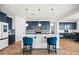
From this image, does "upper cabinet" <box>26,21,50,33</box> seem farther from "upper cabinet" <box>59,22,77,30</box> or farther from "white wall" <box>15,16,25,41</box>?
"white wall" <box>15,16,25,41</box>

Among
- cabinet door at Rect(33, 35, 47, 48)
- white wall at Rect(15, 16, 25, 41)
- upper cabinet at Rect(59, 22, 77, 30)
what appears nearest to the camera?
cabinet door at Rect(33, 35, 47, 48)

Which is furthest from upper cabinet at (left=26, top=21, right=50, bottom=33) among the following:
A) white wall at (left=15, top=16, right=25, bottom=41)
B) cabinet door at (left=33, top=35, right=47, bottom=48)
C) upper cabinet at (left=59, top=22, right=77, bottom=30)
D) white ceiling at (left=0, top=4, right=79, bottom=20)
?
cabinet door at (left=33, top=35, right=47, bottom=48)

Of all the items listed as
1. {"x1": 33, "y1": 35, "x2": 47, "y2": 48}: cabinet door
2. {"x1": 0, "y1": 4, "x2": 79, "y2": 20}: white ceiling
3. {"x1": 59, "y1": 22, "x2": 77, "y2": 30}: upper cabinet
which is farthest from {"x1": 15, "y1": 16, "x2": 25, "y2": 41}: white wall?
{"x1": 59, "y1": 22, "x2": 77, "y2": 30}: upper cabinet

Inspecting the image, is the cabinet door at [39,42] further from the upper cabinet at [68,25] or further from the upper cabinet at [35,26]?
the upper cabinet at [68,25]

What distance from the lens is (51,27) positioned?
15242mm

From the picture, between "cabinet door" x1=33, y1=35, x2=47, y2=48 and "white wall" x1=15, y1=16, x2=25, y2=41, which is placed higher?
"white wall" x1=15, y1=16, x2=25, y2=41

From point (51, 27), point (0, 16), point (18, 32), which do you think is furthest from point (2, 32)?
point (51, 27)

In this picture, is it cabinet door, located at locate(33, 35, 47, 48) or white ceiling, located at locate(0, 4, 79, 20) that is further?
cabinet door, located at locate(33, 35, 47, 48)

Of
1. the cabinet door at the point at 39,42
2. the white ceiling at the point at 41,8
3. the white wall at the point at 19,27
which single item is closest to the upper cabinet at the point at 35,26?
the white wall at the point at 19,27

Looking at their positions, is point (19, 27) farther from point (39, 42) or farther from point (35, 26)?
point (39, 42)

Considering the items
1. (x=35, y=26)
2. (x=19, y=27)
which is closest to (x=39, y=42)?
(x=19, y=27)

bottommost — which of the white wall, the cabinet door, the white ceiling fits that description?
the cabinet door

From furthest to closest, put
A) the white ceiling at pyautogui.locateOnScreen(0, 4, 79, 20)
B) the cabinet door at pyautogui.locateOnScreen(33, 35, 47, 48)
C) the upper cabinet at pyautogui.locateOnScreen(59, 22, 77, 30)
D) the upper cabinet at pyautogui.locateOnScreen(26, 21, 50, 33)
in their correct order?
1. the upper cabinet at pyautogui.locateOnScreen(59, 22, 77, 30)
2. the upper cabinet at pyautogui.locateOnScreen(26, 21, 50, 33)
3. the cabinet door at pyautogui.locateOnScreen(33, 35, 47, 48)
4. the white ceiling at pyautogui.locateOnScreen(0, 4, 79, 20)

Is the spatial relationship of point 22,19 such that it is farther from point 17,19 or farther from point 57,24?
point 57,24
